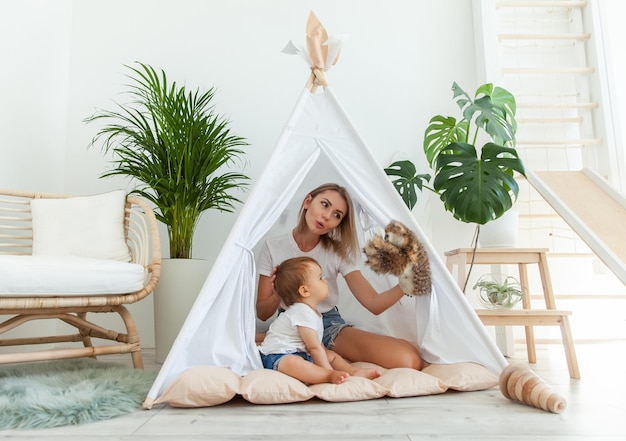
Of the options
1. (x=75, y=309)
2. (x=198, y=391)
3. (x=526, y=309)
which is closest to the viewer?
(x=198, y=391)

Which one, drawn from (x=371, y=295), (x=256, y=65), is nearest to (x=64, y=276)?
(x=371, y=295)

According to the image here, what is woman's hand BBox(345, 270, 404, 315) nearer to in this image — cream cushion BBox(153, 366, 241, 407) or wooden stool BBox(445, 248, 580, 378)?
wooden stool BBox(445, 248, 580, 378)

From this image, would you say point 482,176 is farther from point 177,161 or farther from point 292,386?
point 177,161

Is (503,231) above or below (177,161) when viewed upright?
below

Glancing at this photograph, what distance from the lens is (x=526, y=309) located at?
6.83 ft

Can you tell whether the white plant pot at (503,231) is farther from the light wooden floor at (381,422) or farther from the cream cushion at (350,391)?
the cream cushion at (350,391)

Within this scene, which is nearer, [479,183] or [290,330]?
[290,330]

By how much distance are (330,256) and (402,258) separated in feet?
1.49

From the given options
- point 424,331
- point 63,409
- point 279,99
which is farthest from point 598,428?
point 279,99

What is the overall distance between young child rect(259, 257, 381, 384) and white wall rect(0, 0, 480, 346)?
1.17m

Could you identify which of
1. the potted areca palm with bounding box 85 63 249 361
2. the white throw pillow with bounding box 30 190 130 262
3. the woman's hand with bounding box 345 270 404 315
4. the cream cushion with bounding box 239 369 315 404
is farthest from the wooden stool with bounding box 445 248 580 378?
the white throw pillow with bounding box 30 190 130 262

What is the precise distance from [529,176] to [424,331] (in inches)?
50.1

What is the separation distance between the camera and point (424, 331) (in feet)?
5.85

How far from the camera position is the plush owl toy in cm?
164
